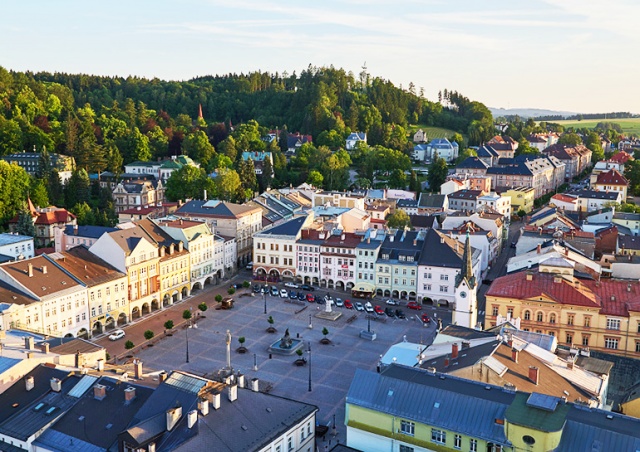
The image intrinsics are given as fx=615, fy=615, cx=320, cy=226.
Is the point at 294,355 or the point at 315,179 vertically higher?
the point at 315,179

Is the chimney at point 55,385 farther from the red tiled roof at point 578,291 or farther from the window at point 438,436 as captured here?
the red tiled roof at point 578,291

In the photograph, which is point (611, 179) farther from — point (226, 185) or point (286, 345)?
point (286, 345)

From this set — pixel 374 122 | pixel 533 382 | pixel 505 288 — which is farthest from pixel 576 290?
pixel 374 122

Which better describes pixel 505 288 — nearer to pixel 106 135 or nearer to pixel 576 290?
pixel 576 290

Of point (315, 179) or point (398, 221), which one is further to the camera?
point (315, 179)

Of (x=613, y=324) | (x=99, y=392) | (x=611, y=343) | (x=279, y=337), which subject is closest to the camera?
(x=99, y=392)

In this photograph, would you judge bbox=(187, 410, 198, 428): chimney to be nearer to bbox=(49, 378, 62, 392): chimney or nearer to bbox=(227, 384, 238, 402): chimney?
bbox=(227, 384, 238, 402): chimney

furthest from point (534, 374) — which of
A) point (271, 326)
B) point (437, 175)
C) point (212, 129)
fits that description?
point (212, 129)
